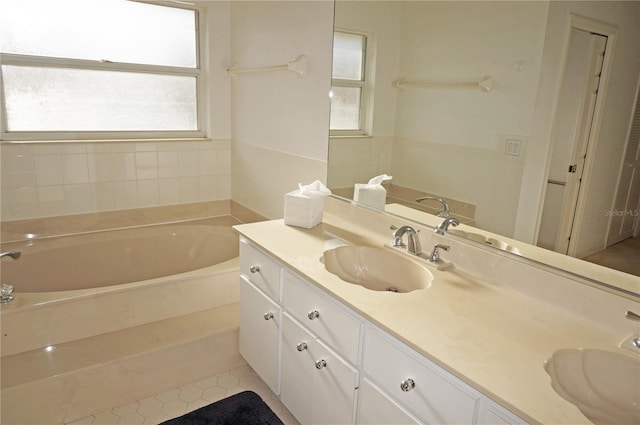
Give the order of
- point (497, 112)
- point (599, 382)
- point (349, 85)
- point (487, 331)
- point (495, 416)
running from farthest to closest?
point (349, 85) → point (497, 112) → point (487, 331) → point (599, 382) → point (495, 416)

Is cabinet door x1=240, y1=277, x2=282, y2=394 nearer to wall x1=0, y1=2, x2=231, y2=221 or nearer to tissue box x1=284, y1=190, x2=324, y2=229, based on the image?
tissue box x1=284, y1=190, x2=324, y2=229

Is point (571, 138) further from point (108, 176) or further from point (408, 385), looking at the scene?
point (108, 176)

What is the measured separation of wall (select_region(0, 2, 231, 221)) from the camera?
9.20 ft

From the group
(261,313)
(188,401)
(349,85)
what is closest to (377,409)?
(261,313)

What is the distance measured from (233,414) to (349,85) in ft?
5.44

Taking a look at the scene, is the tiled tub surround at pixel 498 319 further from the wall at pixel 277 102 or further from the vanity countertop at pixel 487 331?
the wall at pixel 277 102

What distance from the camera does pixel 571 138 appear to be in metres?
1.34

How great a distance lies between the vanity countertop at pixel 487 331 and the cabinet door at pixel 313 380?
0.26 meters

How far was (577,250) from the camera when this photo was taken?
135 cm

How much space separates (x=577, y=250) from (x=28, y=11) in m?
3.21

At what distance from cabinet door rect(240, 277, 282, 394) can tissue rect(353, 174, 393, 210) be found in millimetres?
662

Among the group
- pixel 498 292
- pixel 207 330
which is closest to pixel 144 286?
pixel 207 330

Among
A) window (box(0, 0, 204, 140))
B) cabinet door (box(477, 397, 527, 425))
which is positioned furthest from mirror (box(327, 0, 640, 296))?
window (box(0, 0, 204, 140))

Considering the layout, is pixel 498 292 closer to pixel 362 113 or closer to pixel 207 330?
pixel 362 113
